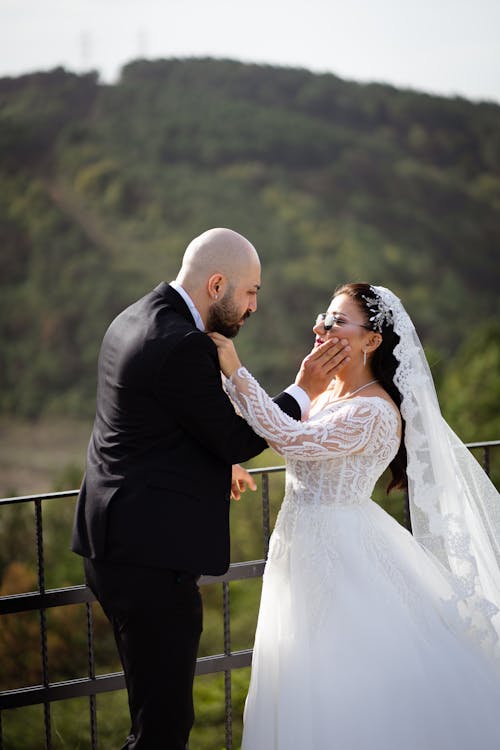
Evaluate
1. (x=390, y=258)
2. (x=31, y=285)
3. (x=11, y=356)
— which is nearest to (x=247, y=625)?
(x=11, y=356)

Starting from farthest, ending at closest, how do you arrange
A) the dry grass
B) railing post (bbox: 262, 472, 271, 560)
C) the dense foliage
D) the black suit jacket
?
1. the dense foliage
2. the dry grass
3. railing post (bbox: 262, 472, 271, 560)
4. the black suit jacket

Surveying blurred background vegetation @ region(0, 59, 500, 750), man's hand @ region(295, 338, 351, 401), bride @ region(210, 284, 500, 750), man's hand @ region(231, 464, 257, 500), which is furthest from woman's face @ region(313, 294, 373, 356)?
blurred background vegetation @ region(0, 59, 500, 750)

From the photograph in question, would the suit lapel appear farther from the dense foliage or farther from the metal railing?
the dense foliage

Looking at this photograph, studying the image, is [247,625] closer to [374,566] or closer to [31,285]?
[31,285]

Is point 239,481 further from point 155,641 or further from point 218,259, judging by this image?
point 218,259

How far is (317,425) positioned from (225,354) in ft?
1.06

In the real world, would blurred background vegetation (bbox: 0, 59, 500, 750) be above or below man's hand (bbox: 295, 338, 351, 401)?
above

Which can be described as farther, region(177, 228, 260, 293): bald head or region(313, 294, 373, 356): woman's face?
region(313, 294, 373, 356): woman's face

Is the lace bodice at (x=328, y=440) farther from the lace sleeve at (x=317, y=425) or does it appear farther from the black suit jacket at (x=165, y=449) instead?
the black suit jacket at (x=165, y=449)

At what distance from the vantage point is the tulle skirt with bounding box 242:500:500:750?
7.08ft

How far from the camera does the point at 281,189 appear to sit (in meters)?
25.5

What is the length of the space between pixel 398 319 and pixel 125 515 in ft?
3.18

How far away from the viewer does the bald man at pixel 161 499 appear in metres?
2.00

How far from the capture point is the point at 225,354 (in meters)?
2.15
